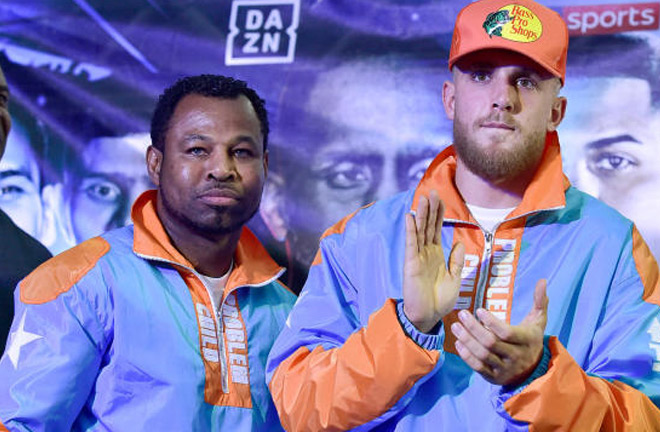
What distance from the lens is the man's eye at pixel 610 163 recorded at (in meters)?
2.37

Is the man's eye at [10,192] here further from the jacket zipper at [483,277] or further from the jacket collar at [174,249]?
the jacket zipper at [483,277]

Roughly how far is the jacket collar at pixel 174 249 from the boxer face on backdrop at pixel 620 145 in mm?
860

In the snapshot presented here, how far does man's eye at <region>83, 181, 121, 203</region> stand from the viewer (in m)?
2.61

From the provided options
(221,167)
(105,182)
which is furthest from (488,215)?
(105,182)

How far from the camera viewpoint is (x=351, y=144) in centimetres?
253

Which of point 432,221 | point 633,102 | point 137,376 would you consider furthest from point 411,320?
point 633,102

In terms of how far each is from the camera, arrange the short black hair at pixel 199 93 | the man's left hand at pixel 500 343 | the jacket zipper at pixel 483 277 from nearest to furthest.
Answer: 1. the man's left hand at pixel 500 343
2. the jacket zipper at pixel 483 277
3. the short black hair at pixel 199 93

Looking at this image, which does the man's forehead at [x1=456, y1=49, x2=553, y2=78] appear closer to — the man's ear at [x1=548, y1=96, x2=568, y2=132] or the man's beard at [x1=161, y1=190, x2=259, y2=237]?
the man's ear at [x1=548, y1=96, x2=568, y2=132]

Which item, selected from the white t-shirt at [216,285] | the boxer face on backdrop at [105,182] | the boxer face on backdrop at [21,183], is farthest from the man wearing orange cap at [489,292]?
the boxer face on backdrop at [21,183]

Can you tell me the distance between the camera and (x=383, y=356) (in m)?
1.57

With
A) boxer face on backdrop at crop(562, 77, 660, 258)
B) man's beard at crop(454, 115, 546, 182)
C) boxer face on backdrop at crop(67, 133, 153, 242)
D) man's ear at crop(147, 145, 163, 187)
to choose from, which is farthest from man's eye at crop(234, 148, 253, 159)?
boxer face on backdrop at crop(562, 77, 660, 258)

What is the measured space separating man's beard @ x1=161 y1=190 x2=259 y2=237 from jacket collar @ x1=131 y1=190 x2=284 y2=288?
0.05 meters

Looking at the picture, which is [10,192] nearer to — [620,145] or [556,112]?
[556,112]

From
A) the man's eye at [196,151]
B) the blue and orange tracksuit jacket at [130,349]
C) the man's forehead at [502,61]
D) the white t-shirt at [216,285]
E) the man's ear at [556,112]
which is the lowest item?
the blue and orange tracksuit jacket at [130,349]
